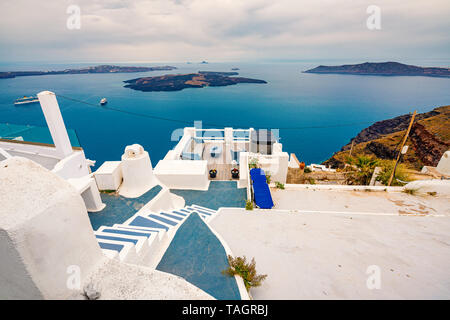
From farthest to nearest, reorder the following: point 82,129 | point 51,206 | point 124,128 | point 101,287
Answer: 1. point 124,128
2. point 82,129
3. point 101,287
4. point 51,206

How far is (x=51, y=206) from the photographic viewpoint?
2844 mm

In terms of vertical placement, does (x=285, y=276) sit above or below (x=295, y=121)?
below

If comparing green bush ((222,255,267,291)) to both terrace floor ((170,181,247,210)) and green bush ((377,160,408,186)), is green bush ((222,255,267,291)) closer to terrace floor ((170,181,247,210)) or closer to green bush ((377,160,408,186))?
terrace floor ((170,181,247,210))

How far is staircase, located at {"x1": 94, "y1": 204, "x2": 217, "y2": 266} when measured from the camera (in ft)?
17.7

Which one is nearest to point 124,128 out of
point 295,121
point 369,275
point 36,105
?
point 36,105

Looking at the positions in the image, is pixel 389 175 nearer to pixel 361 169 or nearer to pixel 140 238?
pixel 361 169

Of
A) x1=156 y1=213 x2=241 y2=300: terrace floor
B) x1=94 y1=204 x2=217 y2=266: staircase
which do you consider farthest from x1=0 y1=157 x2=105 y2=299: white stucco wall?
x1=156 y1=213 x2=241 y2=300: terrace floor

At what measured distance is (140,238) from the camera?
20.2 feet

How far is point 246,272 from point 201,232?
2496mm

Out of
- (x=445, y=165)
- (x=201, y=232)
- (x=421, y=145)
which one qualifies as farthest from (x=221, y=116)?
(x=201, y=232)

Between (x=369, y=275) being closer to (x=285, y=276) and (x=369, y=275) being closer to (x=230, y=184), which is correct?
(x=285, y=276)

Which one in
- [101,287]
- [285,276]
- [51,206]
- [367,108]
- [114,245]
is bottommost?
[285,276]

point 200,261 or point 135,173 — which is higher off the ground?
point 135,173

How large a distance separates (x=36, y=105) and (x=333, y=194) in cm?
11023
